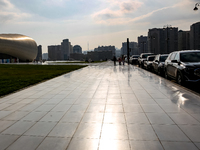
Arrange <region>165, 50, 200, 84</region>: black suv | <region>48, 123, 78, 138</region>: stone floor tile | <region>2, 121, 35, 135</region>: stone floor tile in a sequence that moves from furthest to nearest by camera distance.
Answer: <region>165, 50, 200, 84</region>: black suv < <region>2, 121, 35, 135</region>: stone floor tile < <region>48, 123, 78, 138</region>: stone floor tile

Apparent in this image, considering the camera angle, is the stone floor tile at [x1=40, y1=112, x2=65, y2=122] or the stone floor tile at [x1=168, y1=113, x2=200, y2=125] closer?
the stone floor tile at [x1=168, y1=113, x2=200, y2=125]

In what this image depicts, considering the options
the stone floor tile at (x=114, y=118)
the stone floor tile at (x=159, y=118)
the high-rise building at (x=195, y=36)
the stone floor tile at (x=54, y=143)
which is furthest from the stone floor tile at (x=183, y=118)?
the high-rise building at (x=195, y=36)

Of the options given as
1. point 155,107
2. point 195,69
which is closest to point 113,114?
point 155,107

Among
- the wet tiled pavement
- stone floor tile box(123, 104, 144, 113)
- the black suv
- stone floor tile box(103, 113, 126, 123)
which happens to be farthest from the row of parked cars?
stone floor tile box(103, 113, 126, 123)

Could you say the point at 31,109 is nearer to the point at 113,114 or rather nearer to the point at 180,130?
the point at 113,114

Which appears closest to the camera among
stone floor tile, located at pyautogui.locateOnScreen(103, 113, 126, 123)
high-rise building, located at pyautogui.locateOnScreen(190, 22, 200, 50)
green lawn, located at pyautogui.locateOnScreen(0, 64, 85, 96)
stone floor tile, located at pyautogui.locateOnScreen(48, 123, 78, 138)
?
stone floor tile, located at pyautogui.locateOnScreen(48, 123, 78, 138)

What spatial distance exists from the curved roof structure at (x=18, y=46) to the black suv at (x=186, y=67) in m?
78.6

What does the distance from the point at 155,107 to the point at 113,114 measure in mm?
1436

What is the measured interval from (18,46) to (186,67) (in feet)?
276

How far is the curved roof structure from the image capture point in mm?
75688

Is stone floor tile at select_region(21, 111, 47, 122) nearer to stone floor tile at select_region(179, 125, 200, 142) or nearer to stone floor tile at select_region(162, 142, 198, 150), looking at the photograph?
stone floor tile at select_region(162, 142, 198, 150)

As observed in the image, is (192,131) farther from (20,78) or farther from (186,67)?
(20,78)

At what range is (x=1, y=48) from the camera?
7394 centimetres

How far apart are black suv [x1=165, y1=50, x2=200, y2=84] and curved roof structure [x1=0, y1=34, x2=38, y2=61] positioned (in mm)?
78629
